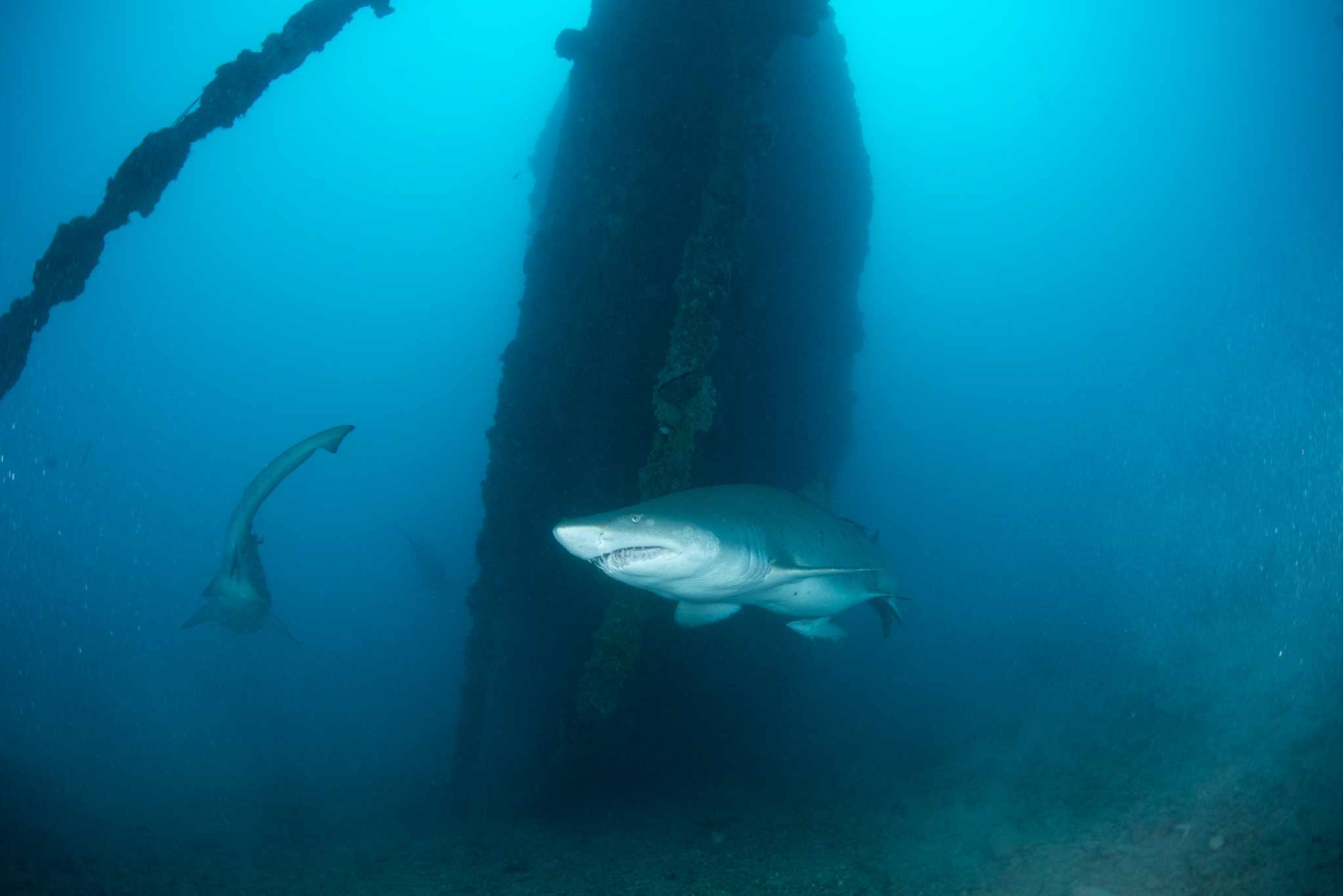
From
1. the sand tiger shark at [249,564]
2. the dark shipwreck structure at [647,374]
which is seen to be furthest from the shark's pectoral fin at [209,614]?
the dark shipwreck structure at [647,374]

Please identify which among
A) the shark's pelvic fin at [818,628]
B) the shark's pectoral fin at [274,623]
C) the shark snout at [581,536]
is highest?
the shark snout at [581,536]

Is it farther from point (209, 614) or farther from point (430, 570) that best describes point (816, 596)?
point (430, 570)

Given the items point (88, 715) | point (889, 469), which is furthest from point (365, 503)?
point (889, 469)

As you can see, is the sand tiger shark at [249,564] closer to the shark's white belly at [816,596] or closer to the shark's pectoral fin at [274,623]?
the shark's pectoral fin at [274,623]

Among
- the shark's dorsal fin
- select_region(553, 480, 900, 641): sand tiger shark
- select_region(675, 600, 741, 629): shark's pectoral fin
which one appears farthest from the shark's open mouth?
the shark's dorsal fin

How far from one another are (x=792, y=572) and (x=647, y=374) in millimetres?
2566

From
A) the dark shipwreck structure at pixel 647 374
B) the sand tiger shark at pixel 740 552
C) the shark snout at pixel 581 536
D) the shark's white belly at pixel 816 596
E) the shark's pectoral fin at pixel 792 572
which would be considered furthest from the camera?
the dark shipwreck structure at pixel 647 374

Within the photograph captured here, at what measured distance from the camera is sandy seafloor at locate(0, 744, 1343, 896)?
10.2 feet

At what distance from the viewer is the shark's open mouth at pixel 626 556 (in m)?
3.01

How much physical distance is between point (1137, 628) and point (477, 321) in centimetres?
12473

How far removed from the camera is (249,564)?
5914mm

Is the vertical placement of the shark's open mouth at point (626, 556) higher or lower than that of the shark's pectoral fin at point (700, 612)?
higher

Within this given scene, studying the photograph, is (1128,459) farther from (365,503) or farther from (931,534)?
(365,503)

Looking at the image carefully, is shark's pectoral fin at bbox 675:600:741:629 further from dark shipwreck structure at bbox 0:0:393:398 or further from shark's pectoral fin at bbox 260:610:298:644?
dark shipwreck structure at bbox 0:0:393:398
